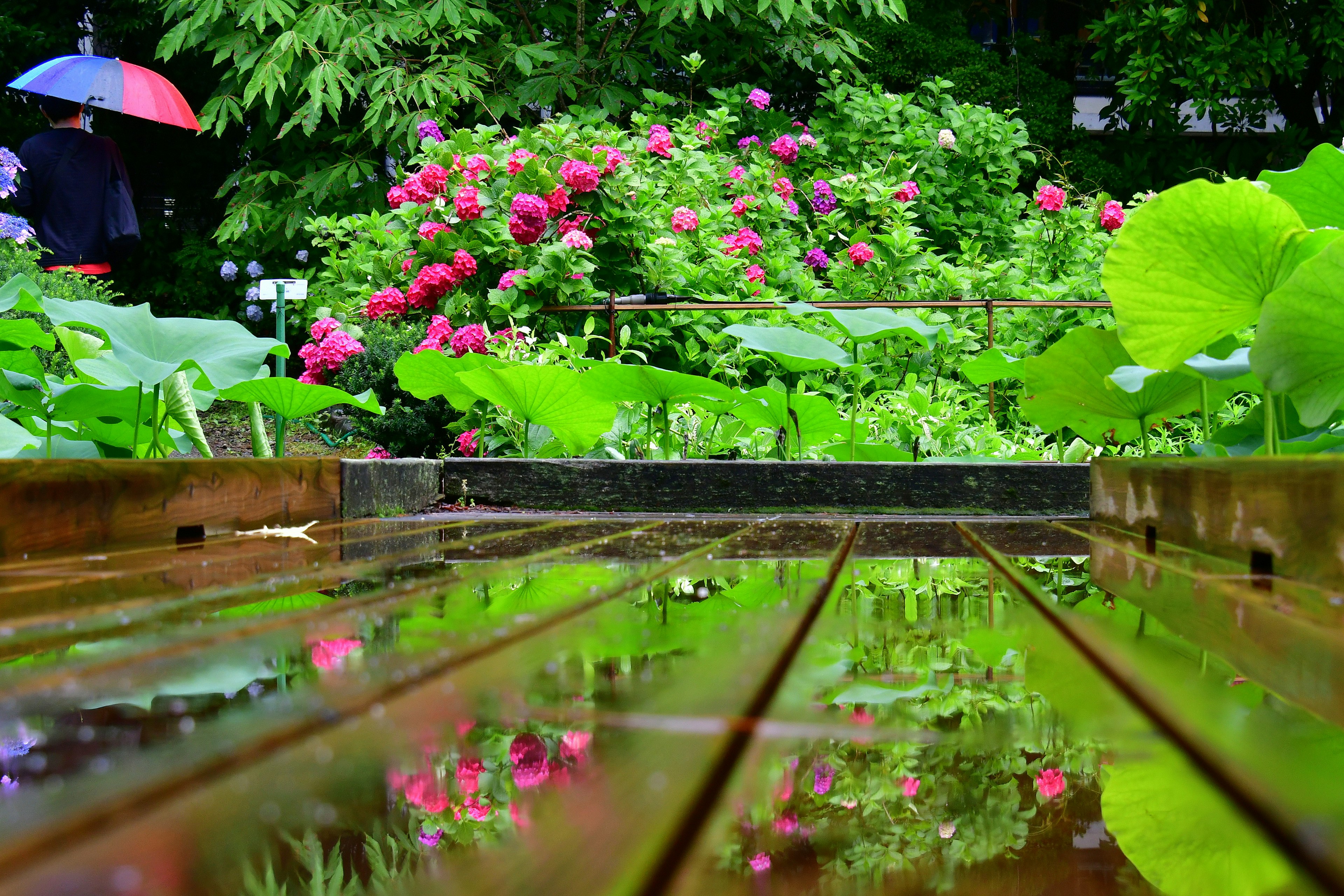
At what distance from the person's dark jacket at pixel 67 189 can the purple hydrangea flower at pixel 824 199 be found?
11.9 ft

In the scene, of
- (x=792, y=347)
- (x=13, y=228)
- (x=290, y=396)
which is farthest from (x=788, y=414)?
(x=13, y=228)

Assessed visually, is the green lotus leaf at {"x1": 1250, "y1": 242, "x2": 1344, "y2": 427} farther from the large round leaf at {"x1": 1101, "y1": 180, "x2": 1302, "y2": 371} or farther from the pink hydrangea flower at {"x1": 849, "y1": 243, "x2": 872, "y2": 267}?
the pink hydrangea flower at {"x1": 849, "y1": 243, "x2": 872, "y2": 267}

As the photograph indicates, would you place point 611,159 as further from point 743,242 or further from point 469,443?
point 469,443

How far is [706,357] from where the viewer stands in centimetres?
355

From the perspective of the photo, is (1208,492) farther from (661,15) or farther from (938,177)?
(661,15)

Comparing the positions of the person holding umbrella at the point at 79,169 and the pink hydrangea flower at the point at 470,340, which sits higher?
the person holding umbrella at the point at 79,169

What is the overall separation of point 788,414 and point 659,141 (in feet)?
9.04

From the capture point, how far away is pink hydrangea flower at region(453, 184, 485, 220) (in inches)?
143

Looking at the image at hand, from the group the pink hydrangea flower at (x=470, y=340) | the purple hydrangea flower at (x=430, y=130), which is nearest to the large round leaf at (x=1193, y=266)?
the pink hydrangea flower at (x=470, y=340)

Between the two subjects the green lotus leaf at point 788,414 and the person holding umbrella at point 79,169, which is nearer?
the green lotus leaf at point 788,414

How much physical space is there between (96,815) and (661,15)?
6554 mm

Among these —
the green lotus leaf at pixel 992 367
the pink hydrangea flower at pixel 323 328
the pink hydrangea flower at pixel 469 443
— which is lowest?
the pink hydrangea flower at pixel 469 443

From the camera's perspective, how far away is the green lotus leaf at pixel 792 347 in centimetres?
211

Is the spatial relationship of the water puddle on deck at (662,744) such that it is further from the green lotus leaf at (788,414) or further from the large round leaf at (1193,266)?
the green lotus leaf at (788,414)
